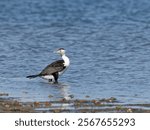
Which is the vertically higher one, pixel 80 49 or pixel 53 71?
pixel 80 49

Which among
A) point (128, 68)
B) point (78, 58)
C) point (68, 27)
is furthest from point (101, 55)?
point (68, 27)

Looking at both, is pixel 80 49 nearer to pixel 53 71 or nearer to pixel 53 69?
pixel 53 69

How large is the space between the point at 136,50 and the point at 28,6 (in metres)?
25.5

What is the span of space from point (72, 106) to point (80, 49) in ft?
36.8

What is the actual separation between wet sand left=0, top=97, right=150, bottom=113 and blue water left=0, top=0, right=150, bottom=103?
614mm

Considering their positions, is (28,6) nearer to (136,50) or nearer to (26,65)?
(136,50)

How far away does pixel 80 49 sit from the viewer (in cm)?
2809

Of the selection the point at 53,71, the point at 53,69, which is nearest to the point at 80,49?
the point at 53,69

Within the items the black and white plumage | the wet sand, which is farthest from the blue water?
the wet sand

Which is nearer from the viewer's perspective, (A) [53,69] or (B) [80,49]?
(A) [53,69]

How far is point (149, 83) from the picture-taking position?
20.5 m

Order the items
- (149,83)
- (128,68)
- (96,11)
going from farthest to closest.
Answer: (96,11)
(128,68)
(149,83)

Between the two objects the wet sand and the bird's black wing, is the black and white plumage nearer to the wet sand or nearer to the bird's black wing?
the bird's black wing

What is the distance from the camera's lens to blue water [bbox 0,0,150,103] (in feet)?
64.4
